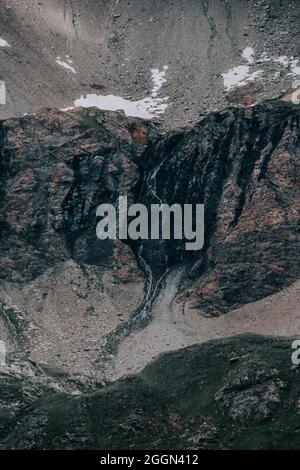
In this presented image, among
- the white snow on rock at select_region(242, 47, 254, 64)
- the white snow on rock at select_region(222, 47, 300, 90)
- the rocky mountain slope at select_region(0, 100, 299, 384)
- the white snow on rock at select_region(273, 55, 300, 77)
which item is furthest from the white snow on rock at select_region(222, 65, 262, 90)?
the rocky mountain slope at select_region(0, 100, 299, 384)

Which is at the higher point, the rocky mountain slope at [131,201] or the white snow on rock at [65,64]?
the white snow on rock at [65,64]

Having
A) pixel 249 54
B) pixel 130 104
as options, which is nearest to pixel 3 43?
pixel 130 104

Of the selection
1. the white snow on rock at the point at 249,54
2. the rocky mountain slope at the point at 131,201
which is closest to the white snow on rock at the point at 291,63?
the white snow on rock at the point at 249,54

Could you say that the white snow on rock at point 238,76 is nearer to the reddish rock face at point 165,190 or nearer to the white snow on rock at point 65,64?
the reddish rock face at point 165,190

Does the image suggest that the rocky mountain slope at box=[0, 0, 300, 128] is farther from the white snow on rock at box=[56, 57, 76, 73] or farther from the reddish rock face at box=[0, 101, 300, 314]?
the reddish rock face at box=[0, 101, 300, 314]
